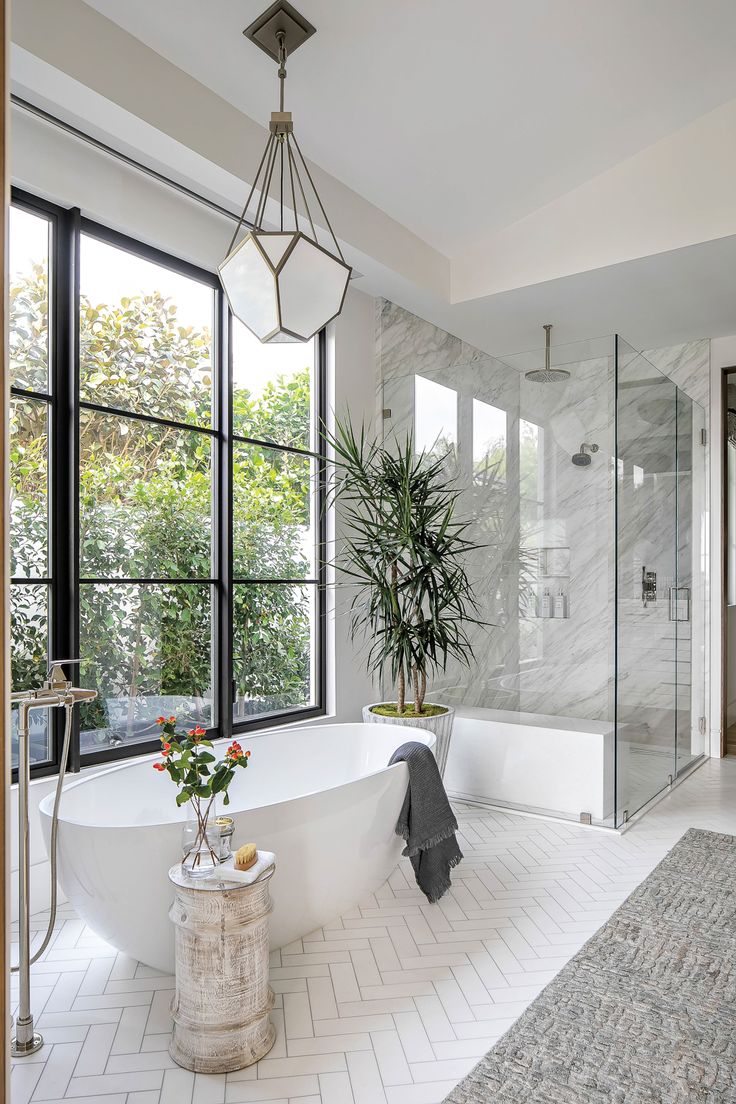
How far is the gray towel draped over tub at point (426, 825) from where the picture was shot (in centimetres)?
268

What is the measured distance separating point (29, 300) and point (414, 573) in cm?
198

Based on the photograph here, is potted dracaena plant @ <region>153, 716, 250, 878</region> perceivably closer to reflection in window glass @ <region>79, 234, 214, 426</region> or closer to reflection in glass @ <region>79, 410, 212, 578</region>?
reflection in glass @ <region>79, 410, 212, 578</region>

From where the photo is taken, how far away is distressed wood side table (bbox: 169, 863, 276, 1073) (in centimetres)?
184

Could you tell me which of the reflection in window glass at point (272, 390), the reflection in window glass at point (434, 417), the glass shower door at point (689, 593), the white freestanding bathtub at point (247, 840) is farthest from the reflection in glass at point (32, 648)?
the glass shower door at point (689, 593)

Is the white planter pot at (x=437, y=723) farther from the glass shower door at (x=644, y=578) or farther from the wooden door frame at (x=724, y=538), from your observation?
the wooden door frame at (x=724, y=538)

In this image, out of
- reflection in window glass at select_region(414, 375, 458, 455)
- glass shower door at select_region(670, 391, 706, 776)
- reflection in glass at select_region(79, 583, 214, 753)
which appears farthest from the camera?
glass shower door at select_region(670, 391, 706, 776)

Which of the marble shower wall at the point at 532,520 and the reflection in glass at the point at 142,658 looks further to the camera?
the marble shower wall at the point at 532,520

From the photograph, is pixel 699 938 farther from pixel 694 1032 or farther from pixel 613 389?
pixel 613 389

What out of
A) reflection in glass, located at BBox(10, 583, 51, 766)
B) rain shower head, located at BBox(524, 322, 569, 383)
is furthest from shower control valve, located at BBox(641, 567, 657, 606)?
reflection in glass, located at BBox(10, 583, 51, 766)

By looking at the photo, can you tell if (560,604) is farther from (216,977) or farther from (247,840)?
(216,977)

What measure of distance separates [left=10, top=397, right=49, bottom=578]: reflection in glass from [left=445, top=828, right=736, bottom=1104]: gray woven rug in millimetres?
2153

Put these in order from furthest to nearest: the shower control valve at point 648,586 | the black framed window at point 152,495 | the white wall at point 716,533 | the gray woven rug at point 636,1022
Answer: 1. the white wall at point 716,533
2. the shower control valve at point 648,586
3. the black framed window at point 152,495
4. the gray woven rug at point 636,1022

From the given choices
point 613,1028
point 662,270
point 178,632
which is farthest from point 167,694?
point 662,270

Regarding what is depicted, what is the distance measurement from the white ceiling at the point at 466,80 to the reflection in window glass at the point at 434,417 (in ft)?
3.00
